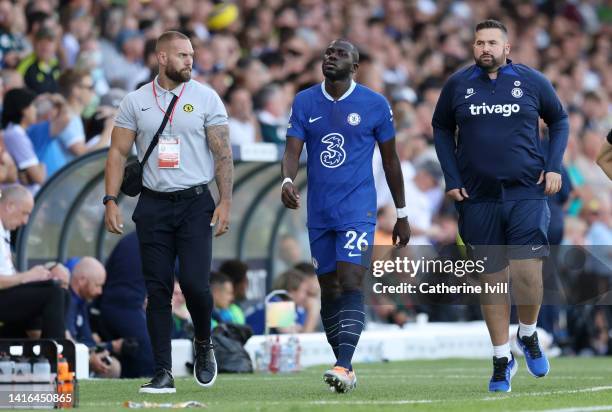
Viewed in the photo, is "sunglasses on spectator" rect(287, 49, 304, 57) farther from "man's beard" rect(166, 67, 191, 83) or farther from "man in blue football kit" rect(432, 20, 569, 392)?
"man's beard" rect(166, 67, 191, 83)

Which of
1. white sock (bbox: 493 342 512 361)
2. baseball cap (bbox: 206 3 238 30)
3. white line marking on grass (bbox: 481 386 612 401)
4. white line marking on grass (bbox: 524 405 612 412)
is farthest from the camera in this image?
baseball cap (bbox: 206 3 238 30)

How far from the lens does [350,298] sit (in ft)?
32.9

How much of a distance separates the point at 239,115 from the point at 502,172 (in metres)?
7.08

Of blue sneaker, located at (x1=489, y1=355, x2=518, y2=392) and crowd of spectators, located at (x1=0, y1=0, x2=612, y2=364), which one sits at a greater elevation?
crowd of spectators, located at (x1=0, y1=0, x2=612, y2=364)

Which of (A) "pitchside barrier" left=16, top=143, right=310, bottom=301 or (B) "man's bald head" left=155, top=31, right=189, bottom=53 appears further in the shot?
(A) "pitchside barrier" left=16, top=143, right=310, bottom=301

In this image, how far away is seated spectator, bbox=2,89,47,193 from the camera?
14.2 meters

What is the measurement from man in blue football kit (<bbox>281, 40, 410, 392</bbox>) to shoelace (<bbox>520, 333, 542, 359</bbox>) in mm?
1131

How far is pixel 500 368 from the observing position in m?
10.1

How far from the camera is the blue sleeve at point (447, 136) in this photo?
1036cm

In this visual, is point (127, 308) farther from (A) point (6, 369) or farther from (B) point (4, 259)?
(A) point (6, 369)

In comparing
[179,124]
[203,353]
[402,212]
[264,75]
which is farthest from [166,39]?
[264,75]

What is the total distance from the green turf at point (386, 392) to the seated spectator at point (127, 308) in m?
1.17

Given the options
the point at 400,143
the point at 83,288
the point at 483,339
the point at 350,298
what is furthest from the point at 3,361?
the point at 400,143

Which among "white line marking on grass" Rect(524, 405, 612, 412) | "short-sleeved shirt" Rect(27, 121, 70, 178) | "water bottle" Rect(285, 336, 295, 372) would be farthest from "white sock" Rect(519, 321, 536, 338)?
"short-sleeved shirt" Rect(27, 121, 70, 178)
